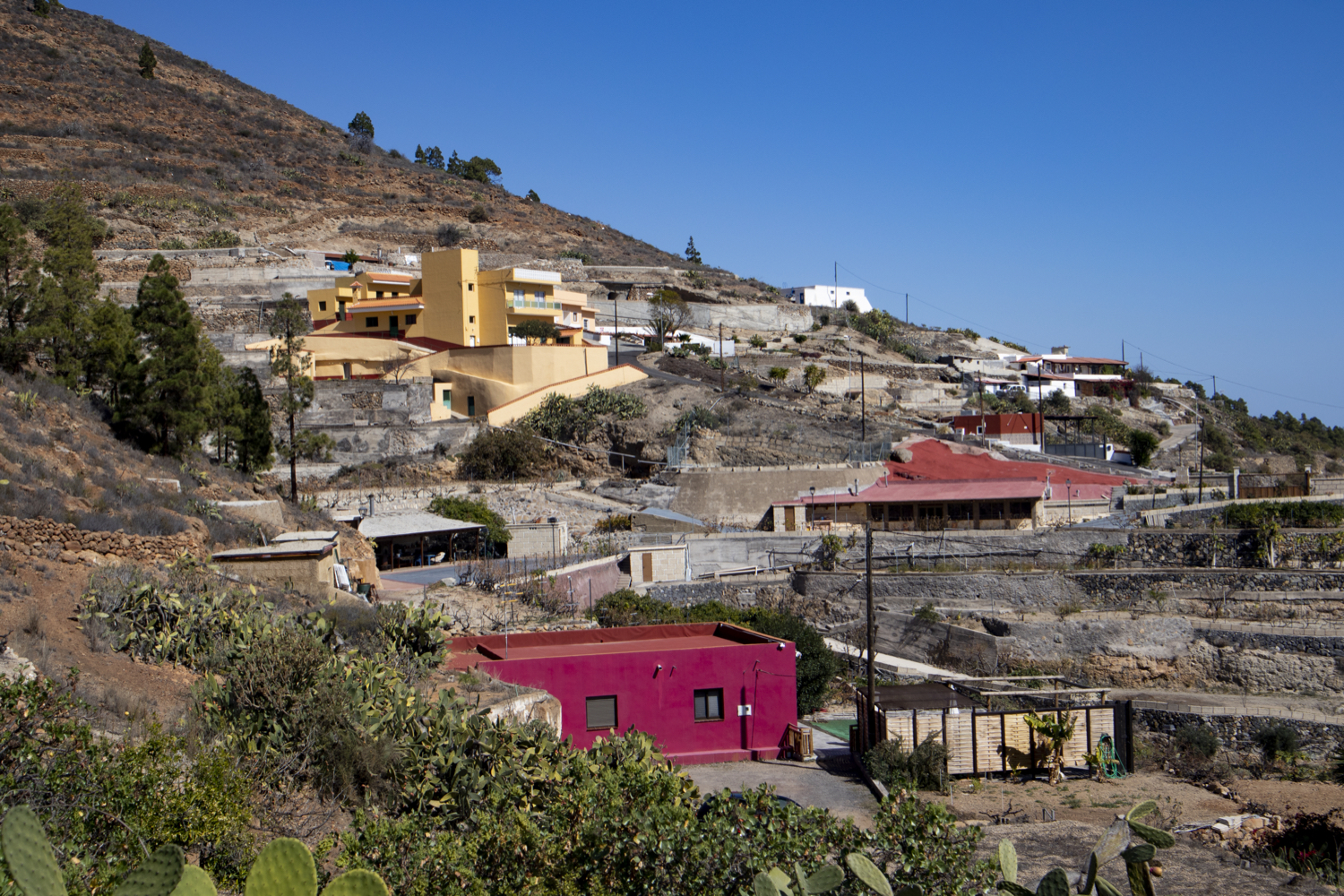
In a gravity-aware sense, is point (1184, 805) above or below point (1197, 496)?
below

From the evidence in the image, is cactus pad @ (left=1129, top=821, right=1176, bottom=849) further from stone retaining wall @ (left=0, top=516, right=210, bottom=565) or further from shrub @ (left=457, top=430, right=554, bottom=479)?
shrub @ (left=457, top=430, right=554, bottom=479)

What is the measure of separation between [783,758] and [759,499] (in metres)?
15.4

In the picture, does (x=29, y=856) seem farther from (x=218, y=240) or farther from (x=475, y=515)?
(x=218, y=240)

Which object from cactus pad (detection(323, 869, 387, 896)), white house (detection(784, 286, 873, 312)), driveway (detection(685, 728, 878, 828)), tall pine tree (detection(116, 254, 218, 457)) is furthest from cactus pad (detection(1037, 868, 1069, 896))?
white house (detection(784, 286, 873, 312))

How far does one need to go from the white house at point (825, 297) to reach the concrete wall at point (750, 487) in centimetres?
5033

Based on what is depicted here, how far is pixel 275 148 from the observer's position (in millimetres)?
79688

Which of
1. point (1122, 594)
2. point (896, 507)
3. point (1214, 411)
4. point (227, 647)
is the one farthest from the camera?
point (1214, 411)

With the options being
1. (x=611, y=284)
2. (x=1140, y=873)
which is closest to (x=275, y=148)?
(x=611, y=284)

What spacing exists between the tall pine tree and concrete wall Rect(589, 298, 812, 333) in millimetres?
37263

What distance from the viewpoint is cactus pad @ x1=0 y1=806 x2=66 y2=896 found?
12.3 feet

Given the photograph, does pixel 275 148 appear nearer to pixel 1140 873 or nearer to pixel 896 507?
pixel 896 507

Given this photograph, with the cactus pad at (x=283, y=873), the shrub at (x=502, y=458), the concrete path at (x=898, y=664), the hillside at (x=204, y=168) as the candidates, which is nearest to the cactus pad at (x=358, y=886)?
the cactus pad at (x=283, y=873)

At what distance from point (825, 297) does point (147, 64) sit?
5851 cm

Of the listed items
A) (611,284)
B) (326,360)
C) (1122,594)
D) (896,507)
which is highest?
(611,284)
